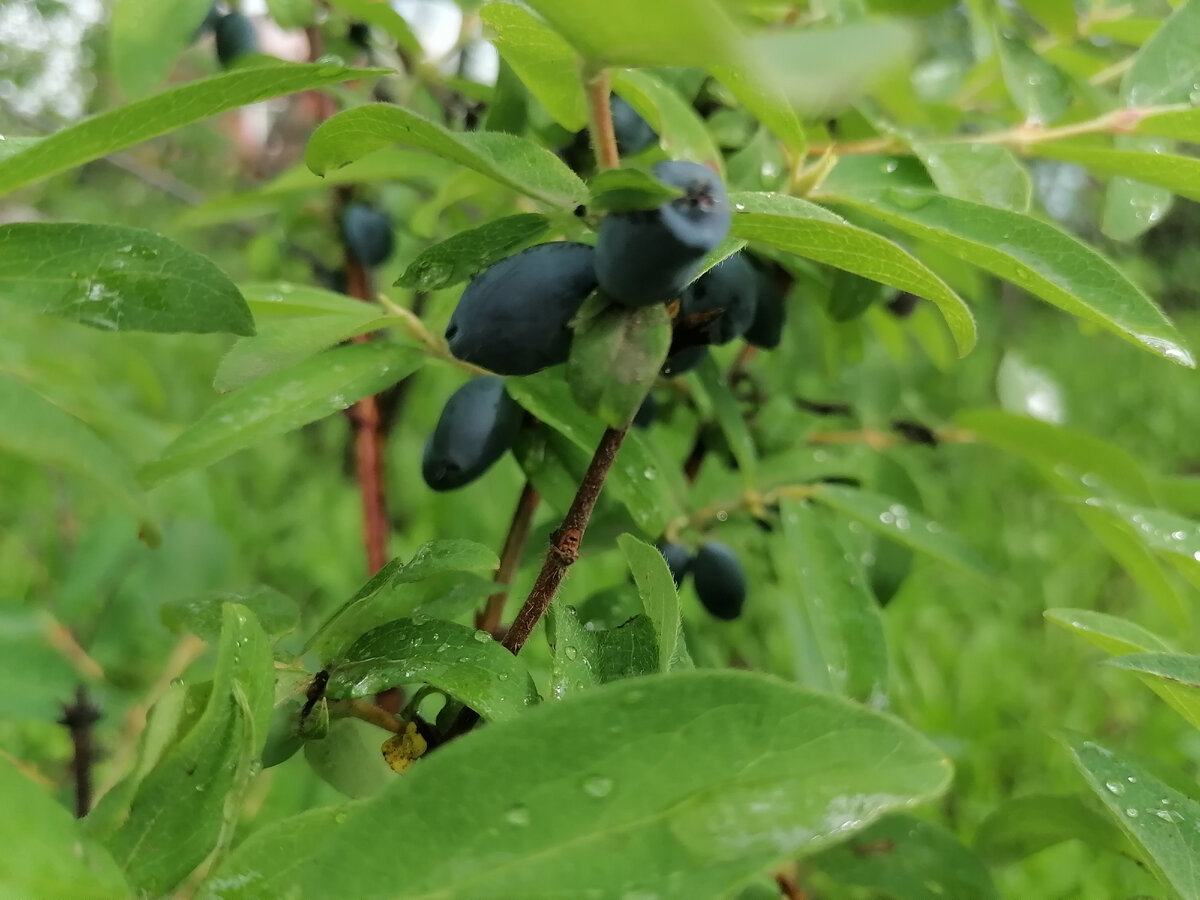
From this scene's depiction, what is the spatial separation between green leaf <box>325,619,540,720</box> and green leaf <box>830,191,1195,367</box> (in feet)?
1.00

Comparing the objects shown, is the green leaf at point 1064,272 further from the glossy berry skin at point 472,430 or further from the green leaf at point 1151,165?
the glossy berry skin at point 472,430

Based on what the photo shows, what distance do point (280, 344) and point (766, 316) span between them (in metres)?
0.38

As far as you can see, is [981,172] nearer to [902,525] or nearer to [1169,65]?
[1169,65]

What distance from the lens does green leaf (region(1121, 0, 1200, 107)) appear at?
61 centimetres

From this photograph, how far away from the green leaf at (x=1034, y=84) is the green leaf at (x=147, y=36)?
628mm

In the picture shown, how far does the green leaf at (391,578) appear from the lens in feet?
1.52

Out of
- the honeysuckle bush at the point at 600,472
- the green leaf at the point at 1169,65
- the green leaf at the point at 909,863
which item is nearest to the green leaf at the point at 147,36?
the honeysuckle bush at the point at 600,472

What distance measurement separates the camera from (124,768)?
79cm

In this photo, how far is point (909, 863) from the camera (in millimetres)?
725

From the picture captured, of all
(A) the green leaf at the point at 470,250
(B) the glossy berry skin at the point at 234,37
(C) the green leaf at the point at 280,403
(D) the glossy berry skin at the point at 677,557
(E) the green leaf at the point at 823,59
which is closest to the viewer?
(E) the green leaf at the point at 823,59

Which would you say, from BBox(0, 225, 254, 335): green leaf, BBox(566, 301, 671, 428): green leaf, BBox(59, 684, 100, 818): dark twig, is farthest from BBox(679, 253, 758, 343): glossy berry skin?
BBox(59, 684, 100, 818): dark twig

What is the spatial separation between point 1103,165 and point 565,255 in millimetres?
353

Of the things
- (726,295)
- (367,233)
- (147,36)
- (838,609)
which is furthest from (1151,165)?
(367,233)

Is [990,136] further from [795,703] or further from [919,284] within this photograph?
[795,703]
